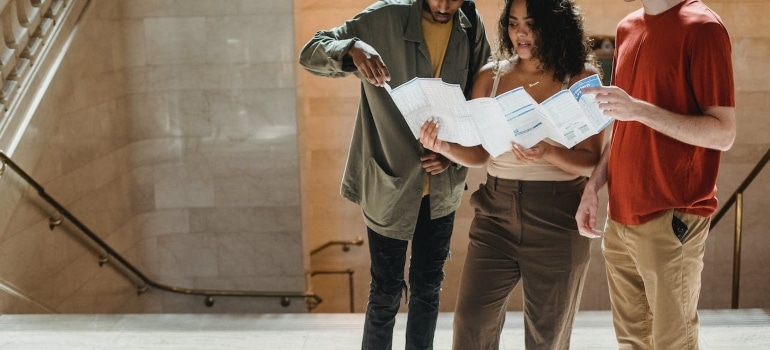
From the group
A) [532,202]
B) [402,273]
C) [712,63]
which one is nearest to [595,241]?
[402,273]

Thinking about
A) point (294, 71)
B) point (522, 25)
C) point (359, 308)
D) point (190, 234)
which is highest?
point (522, 25)

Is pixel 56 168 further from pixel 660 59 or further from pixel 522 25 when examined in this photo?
pixel 660 59

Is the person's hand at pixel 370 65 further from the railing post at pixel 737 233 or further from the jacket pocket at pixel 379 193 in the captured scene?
the railing post at pixel 737 233

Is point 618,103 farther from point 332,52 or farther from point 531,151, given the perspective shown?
point 332,52

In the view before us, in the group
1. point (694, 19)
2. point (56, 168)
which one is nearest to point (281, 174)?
point (56, 168)

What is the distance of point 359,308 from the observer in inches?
315

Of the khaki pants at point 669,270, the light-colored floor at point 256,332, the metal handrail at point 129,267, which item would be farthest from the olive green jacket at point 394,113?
the metal handrail at point 129,267

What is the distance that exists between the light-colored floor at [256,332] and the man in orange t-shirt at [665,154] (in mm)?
1370

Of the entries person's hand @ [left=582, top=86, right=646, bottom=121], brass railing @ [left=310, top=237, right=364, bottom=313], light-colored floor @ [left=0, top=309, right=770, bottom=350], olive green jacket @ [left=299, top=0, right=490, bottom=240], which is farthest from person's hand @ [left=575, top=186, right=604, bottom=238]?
brass railing @ [left=310, top=237, right=364, bottom=313]

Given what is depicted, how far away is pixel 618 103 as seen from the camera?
230 cm

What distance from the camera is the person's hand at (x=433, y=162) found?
9.77 feet

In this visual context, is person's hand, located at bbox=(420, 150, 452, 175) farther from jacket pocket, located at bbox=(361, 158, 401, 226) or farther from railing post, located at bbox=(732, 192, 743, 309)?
railing post, located at bbox=(732, 192, 743, 309)

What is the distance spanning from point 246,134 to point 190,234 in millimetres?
929

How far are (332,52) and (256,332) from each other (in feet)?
6.06
